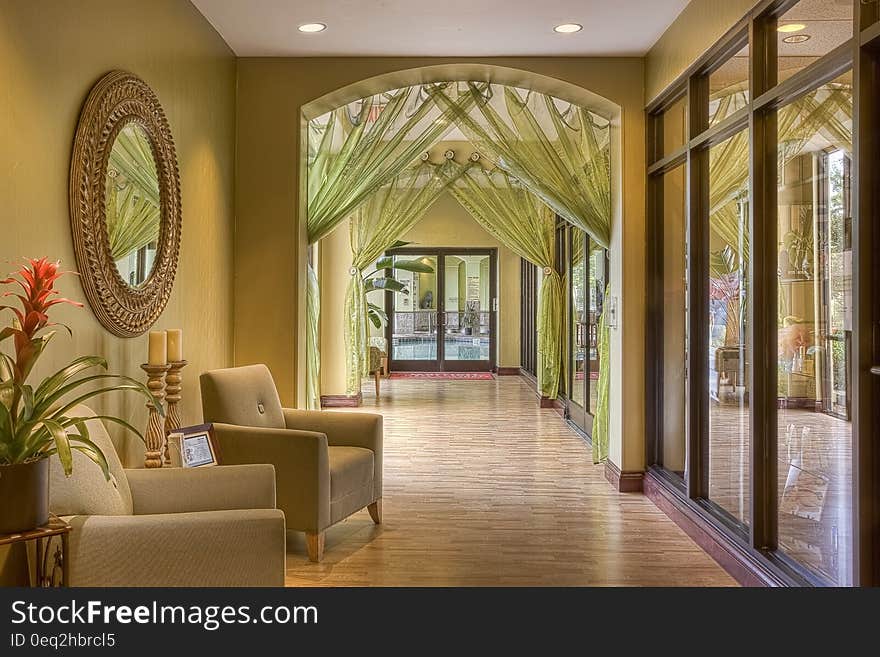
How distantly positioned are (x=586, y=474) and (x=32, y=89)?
166 inches

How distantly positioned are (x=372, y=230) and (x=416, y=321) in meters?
4.73

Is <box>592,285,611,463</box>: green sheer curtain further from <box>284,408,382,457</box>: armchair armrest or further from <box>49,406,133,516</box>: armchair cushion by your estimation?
<box>49,406,133,516</box>: armchair cushion

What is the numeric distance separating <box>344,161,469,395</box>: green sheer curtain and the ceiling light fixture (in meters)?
3.35

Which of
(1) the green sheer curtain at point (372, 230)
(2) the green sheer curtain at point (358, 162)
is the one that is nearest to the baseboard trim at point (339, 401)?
(1) the green sheer curtain at point (372, 230)

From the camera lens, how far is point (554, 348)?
8617 millimetres

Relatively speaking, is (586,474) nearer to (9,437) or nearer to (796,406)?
(796,406)

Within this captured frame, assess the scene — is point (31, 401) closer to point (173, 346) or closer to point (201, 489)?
point (201, 489)

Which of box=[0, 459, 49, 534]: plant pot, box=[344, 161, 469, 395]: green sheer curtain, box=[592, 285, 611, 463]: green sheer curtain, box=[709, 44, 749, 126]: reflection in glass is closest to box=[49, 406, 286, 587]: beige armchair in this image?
box=[0, 459, 49, 534]: plant pot

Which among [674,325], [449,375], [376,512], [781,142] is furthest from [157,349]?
[449,375]

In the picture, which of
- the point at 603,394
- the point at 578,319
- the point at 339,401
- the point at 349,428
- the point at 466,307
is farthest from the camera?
the point at 466,307

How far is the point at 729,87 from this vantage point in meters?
3.75

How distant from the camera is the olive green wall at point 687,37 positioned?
143 inches

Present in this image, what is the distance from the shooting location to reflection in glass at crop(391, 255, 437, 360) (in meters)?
13.0
